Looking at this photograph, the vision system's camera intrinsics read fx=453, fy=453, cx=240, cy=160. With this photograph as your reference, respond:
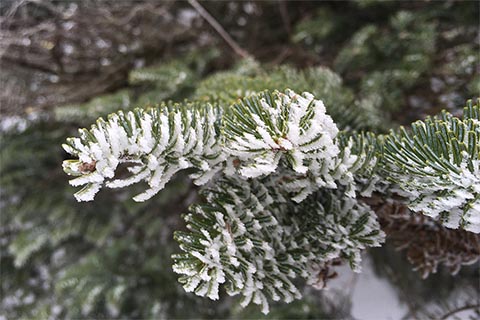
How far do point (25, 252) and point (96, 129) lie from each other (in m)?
0.53

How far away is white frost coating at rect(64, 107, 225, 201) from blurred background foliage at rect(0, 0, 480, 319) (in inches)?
9.7

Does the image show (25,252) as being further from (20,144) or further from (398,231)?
(398,231)

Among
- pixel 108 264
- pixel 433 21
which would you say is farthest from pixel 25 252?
pixel 433 21

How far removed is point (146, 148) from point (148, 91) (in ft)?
1.28

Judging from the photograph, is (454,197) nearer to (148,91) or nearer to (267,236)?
(267,236)

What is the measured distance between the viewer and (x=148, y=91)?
1.97 feet

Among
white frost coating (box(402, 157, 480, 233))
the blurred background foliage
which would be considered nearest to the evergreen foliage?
white frost coating (box(402, 157, 480, 233))

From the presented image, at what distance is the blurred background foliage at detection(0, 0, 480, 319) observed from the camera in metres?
0.54

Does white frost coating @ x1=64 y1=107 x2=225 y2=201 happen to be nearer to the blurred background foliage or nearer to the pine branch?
the pine branch

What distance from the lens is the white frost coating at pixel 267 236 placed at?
0.82 ft

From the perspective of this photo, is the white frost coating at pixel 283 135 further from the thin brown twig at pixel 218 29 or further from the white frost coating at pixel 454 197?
the thin brown twig at pixel 218 29

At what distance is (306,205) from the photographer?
298mm

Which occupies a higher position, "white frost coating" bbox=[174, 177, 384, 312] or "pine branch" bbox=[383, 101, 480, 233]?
"pine branch" bbox=[383, 101, 480, 233]

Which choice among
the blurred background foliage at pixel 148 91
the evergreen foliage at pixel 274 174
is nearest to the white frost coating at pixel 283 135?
the evergreen foliage at pixel 274 174
